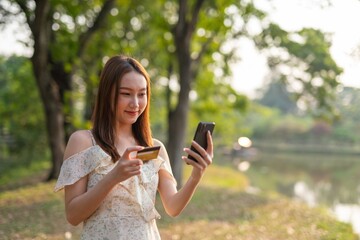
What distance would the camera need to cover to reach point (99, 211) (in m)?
2.27

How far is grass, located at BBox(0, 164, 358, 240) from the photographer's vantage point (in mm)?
7594

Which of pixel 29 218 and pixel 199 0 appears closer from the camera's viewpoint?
pixel 29 218

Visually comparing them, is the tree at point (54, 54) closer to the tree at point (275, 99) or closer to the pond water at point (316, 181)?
the pond water at point (316, 181)

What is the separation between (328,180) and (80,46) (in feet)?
47.7

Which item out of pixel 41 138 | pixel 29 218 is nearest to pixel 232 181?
pixel 41 138

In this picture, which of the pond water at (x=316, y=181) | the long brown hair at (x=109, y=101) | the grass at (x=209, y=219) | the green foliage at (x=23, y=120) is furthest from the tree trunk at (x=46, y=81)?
the long brown hair at (x=109, y=101)

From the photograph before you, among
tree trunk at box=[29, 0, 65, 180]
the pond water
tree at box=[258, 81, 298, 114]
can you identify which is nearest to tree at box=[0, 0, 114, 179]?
tree trunk at box=[29, 0, 65, 180]

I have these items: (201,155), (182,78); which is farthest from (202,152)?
(182,78)

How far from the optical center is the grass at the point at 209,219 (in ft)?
24.9

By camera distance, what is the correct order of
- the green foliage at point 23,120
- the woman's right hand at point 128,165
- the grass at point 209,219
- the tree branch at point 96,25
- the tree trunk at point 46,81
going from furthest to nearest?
the green foliage at point 23,120 < the tree branch at point 96,25 < the tree trunk at point 46,81 < the grass at point 209,219 < the woman's right hand at point 128,165

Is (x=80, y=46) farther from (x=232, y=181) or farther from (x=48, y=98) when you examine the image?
(x=232, y=181)

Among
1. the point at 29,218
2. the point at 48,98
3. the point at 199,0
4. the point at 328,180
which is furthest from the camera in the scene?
the point at 328,180

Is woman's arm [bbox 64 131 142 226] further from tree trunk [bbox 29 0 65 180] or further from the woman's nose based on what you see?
tree trunk [bbox 29 0 65 180]

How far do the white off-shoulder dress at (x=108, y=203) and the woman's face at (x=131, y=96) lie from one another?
221mm
